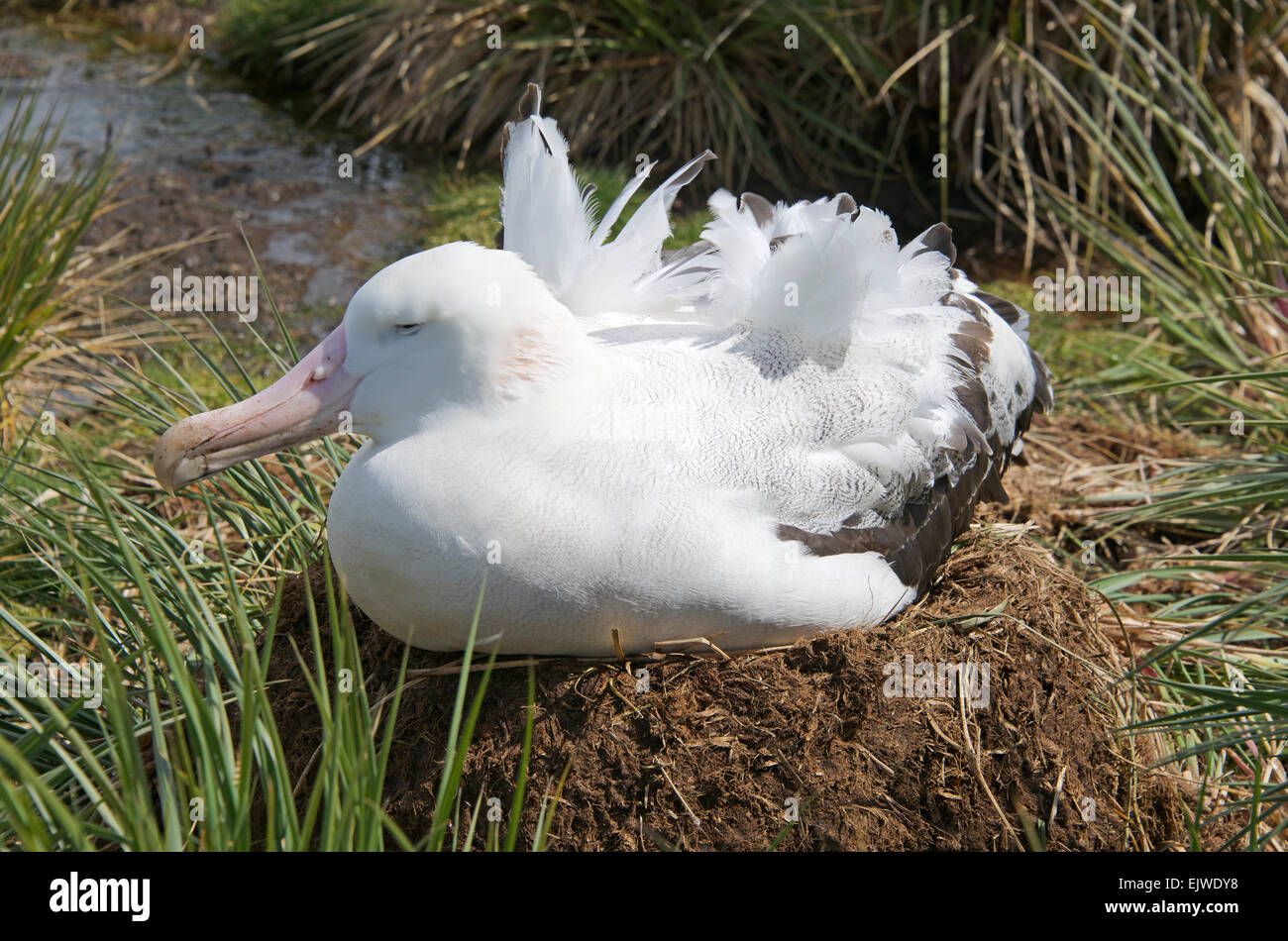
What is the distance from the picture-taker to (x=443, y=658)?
2918 mm

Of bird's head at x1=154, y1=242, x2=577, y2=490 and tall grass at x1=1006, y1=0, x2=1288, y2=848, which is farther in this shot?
tall grass at x1=1006, y1=0, x2=1288, y2=848

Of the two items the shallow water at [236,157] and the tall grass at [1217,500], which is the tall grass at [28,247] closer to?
the shallow water at [236,157]

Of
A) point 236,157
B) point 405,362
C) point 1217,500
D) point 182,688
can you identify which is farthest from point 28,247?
point 1217,500

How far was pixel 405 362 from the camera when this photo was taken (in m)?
2.71

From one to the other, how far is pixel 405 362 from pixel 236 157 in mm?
5846

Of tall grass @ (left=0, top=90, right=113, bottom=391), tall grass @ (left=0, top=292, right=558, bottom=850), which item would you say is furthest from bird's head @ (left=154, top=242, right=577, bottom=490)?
tall grass @ (left=0, top=90, right=113, bottom=391)

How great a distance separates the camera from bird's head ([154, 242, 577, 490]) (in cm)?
264

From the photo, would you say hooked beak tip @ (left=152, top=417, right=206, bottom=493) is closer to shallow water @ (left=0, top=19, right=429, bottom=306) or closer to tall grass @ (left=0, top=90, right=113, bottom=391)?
tall grass @ (left=0, top=90, right=113, bottom=391)

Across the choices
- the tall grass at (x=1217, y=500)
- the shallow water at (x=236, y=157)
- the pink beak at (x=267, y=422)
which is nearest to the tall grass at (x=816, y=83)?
the shallow water at (x=236, y=157)

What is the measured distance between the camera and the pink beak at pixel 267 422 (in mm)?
2695

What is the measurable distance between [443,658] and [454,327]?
83 cm

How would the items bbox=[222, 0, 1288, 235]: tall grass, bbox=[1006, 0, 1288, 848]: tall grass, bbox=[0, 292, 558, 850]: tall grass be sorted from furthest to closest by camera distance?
1. bbox=[222, 0, 1288, 235]: tall grass
2. bbox=[1006, 0, 1288, 848]: tall grass
3. bbox=[0, 292, 558, 850]: tall grass

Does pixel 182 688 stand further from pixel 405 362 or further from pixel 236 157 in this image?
pixel 236 157

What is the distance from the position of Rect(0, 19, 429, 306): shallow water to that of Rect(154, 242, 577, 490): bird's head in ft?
12.5
